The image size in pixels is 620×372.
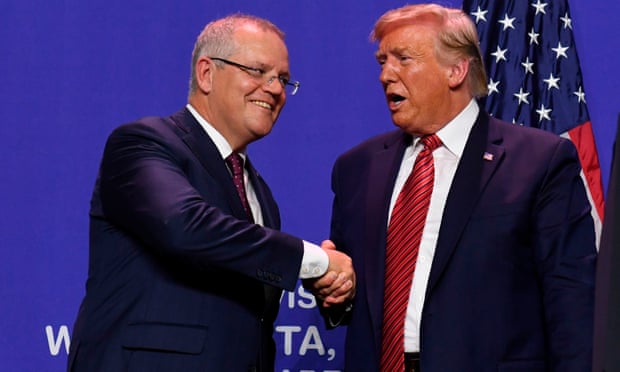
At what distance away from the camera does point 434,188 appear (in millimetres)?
2594

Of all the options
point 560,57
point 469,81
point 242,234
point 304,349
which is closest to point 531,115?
point 560,57

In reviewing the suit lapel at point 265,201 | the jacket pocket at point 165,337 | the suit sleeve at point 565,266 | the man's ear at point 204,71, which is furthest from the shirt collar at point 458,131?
the jacket pocket at point 165,337

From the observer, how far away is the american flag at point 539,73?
3.64m

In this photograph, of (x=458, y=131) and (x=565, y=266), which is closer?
(x=565, y=266)

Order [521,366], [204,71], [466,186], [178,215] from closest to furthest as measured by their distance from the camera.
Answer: [178,215]
[521,366]
[466,186]
[204,71]

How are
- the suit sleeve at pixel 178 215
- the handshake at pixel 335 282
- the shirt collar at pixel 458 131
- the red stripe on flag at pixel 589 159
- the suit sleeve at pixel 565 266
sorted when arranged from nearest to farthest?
the suit sleeve at pixel 178 215
the suit sleeve at pixel 565 266
the handshake at pixel 335 282
the shirt collar at pixel 458 131
the red stripe on flag at pixel 589 159

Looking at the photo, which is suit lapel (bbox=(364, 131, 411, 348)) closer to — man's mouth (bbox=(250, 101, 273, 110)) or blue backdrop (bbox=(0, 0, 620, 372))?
man's mouth (bbox=(250, 101, 273, 110))

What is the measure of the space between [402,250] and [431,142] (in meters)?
0.33

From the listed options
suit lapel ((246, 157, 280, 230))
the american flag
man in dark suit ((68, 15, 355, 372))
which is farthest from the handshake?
the american flag

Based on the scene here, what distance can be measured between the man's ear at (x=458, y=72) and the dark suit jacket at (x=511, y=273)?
28cm

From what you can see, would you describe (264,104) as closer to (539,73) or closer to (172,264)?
(172,264)

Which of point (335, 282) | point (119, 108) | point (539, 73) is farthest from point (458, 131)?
point (119, 108)

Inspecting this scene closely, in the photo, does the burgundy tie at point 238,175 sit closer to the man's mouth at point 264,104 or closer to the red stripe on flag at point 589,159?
the man's mouth at point 264,104

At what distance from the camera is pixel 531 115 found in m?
3.67
